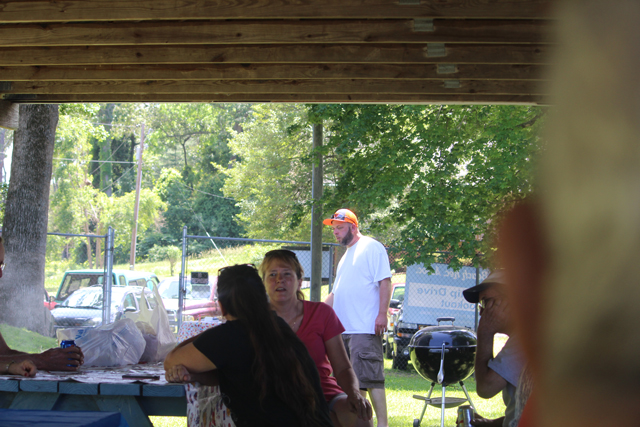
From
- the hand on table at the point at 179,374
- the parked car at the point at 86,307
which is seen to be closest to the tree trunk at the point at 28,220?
the parked car at the point at 86,307

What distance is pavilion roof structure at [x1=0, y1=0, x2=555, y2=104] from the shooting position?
11.4ft

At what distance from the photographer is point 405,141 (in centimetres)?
944

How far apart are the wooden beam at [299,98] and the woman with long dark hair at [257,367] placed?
265cm

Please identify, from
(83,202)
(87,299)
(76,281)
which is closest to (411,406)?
(87,299)

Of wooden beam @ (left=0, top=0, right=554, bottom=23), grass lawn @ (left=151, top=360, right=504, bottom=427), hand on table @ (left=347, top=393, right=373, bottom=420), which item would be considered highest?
wooden beam @ (left=0, top=0, right=554, bottom=23)

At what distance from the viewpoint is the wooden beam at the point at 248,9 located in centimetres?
339

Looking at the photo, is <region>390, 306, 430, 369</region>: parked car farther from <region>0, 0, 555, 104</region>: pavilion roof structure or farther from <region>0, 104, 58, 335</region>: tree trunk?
<region>0, 0, 555, 104</region>: pavilion roof structure

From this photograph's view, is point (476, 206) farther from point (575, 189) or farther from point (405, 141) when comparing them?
→ point (575, 189)

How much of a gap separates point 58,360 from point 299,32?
94.5 inches

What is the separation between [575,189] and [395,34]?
11.3ft

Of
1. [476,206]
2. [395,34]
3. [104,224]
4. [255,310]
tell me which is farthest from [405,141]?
[104,224]

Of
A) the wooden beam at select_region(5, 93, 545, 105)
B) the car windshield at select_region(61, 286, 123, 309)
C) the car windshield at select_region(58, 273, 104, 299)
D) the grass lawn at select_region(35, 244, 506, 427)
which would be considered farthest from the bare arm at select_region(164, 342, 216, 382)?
the car windshield at select_region(58, 273, 104, 299)

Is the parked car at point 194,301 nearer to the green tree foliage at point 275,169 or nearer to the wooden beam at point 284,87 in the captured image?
the green tree foliage at point 275,169

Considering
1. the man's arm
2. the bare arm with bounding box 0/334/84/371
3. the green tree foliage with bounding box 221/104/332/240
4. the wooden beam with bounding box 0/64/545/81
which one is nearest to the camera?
the bare arm with bounding box 0/334/84/371
